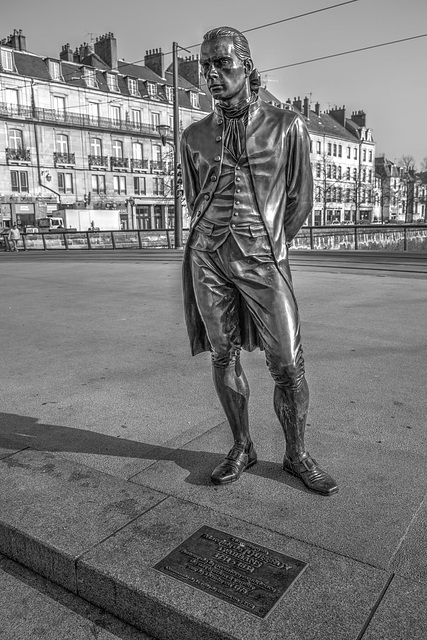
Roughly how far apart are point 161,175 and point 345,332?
5501cm

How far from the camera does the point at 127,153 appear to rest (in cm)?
5662

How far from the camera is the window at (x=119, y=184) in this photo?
5544cm

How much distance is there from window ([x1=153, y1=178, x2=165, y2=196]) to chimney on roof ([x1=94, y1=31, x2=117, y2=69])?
11.4 meters

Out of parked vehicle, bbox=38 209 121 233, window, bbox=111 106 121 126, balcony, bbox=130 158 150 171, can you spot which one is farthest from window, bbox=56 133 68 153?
parked vehicle, bbox=38 209 121 233

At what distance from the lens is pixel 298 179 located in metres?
2.76

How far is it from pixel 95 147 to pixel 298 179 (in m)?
54.7

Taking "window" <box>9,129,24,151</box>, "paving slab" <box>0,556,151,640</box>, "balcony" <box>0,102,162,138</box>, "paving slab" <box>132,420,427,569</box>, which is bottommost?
"paving slab" <box>0,556,151,640</box>

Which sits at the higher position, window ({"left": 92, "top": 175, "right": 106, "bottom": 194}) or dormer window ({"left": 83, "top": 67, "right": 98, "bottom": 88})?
dormer window ({"left": 83, "top": 67, "right": 98, "bottom": 88})

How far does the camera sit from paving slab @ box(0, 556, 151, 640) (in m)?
2.05

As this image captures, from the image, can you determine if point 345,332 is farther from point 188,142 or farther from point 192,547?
point 192,547

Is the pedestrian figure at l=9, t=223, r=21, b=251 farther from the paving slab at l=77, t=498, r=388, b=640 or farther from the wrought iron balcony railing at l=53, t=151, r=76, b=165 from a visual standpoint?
the paving slab at l=77, t=498, r=388, b=640

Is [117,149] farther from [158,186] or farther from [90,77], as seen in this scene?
[90,77]

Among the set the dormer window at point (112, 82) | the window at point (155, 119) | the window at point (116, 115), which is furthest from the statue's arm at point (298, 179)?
the window at point (155, 119)

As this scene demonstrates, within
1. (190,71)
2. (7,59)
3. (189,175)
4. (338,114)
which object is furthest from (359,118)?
(189,175)
